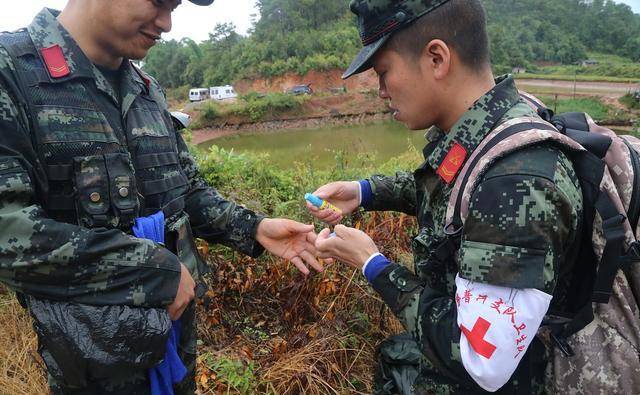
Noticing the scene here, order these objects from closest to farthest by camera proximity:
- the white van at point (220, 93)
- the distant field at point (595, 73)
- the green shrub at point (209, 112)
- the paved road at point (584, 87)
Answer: the paved road at point (584, 87) → the green shrub at point (209, 112) → the white van at point (220, 93) → the distant field at point (595, 73)

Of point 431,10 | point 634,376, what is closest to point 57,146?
point 431,10

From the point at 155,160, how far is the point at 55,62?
486 millimetres

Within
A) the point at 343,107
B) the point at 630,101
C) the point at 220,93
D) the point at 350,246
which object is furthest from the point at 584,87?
the point at 350,246

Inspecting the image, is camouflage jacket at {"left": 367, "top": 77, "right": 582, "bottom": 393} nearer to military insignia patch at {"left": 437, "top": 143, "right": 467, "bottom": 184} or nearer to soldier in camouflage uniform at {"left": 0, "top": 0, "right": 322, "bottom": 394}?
military insignia patch at {"left": 437, "top": 143, "right": 467, "bottom": 184}

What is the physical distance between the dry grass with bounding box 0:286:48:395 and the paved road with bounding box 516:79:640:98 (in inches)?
1256

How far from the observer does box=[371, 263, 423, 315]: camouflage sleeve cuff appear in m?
1.45

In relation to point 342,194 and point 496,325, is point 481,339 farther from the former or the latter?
point 342,194

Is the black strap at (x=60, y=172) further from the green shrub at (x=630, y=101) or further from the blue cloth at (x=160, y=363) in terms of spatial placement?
the green shrub at (x=630, y=101)

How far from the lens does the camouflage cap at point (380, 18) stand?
1.44m

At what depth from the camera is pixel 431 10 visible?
4.69 feet

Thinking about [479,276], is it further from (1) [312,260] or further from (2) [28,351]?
(2) [28,351]

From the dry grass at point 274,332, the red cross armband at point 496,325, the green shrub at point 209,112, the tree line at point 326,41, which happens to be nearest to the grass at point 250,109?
the green shrub at point 209,112

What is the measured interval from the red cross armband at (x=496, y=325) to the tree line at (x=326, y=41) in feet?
118

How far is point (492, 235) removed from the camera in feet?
3.82
